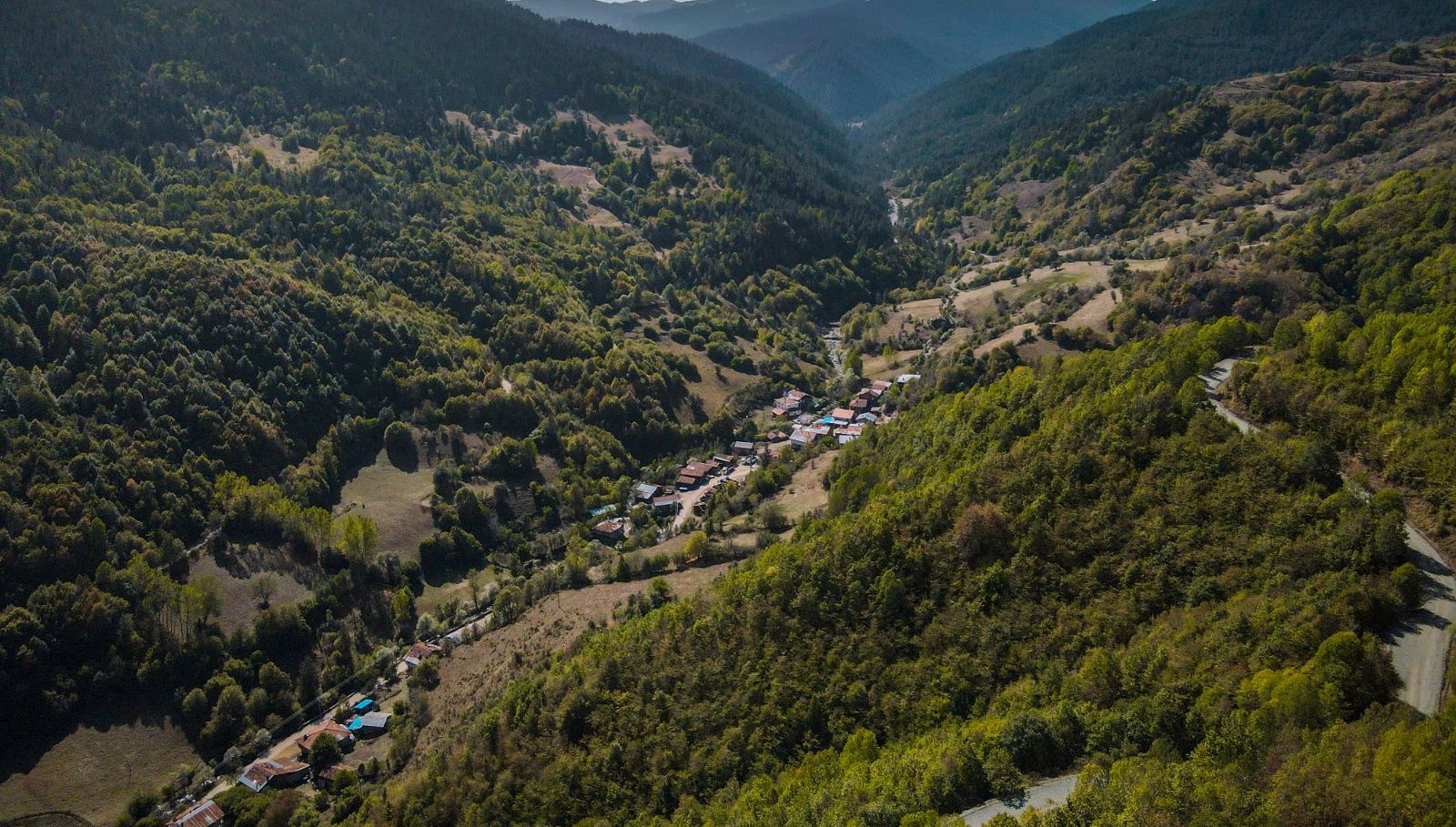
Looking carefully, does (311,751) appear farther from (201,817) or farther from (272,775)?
(201,817)

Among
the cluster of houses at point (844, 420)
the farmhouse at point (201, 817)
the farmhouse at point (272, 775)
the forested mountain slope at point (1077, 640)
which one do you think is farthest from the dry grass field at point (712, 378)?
the farmhouse at point (201, 817)

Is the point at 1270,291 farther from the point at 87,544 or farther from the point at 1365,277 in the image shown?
the point at 87,544

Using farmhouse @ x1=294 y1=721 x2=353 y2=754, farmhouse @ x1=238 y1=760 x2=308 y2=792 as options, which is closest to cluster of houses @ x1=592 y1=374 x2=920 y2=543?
farmhouse @ x1=294 y1=721 x2=353 y2=754

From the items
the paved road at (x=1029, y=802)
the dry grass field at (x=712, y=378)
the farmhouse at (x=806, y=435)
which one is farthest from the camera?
the dry grass field at (x=712, y=378)

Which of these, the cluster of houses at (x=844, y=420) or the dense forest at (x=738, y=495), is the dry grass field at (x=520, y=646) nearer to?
the dense forest at (x=738, y=495)

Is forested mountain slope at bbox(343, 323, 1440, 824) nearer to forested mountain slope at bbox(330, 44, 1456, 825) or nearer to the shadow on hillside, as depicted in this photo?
forested mountain slope at bbox(330, 44, 1456, 825)

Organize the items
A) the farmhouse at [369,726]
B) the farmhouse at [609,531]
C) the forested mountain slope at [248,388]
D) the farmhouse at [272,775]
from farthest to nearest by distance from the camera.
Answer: the farmhouse at [609,531] → the forested mountain slope at [248,388] → the farmhouse at [369,726] → the farmhouse at [272,775]

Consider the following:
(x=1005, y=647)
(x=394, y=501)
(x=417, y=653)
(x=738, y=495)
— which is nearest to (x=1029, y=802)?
(x=1005, y=647)
